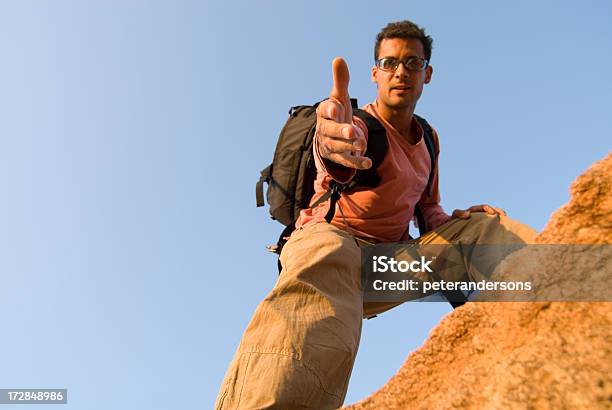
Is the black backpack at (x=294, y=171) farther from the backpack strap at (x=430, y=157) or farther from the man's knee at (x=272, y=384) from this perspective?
the man's knee at (x=272, y=384)

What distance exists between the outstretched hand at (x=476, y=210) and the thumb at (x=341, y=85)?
60.2 inches

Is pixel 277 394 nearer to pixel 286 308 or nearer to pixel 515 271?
pixel 286 308

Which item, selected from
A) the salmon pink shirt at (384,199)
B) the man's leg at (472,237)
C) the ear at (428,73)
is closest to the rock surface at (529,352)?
the man's leg at (472,237)

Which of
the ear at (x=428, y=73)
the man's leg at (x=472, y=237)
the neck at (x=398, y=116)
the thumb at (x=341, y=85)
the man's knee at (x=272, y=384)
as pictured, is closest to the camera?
the man's knee at (x=272, y=384)

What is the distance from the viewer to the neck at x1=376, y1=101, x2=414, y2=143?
4848 millimetres

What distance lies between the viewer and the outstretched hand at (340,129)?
10.5 feet

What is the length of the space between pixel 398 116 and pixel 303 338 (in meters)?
2.87

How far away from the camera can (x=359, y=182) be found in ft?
14.3

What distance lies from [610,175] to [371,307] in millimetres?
3039

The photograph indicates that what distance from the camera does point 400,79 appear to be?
4.75 meters

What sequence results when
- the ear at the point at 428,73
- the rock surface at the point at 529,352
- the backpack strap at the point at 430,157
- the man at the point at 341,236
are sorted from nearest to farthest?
the rock surface at the point at 529,352 < the man at the point at 341,236 < the backpack strap at the point at 430,157 < the ear at the point at 428,73

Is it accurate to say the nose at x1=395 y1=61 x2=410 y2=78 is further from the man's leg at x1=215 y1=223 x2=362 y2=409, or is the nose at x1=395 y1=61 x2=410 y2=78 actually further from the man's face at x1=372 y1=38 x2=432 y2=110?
the man's leg at x1=215 y1=223 x2=362 y2=409

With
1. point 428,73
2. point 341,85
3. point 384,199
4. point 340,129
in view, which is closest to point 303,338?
point 340,129

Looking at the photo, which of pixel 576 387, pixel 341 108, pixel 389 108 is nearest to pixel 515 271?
pixel 576 387
